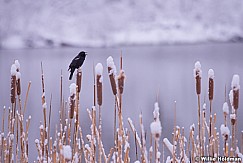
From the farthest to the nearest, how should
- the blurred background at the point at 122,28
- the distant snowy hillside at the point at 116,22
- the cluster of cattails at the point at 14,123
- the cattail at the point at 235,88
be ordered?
the distant snowy hillside at the point at 116,22 < the blurred background at the point at 122,28 < the cluster of cattails at the point at 14,123 < the cattail at the point at 235,88

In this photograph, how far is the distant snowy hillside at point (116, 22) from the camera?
20469 millimetres

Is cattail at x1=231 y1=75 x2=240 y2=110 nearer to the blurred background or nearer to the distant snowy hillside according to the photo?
the blurred background

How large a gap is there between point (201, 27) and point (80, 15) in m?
7.19

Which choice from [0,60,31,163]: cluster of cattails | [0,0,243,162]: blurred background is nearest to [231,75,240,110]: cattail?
[0,60,31,163]: cluster of cattails

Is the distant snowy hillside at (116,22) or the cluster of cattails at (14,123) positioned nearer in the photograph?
the cluster of cattails at (14,123)

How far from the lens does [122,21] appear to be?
84.9ft

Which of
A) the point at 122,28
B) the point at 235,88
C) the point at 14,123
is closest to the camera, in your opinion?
the point at 235,88

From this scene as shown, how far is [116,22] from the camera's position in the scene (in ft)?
83.5

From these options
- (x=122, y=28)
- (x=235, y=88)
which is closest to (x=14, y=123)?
(x=235, y=88)

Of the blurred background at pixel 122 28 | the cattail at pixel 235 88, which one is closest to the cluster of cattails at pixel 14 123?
the cattail at pixel 235 88

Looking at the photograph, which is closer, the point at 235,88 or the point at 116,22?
the point at 235,88

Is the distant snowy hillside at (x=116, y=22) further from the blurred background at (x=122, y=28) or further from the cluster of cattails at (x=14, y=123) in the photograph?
the cluster of cattails at (x=14, y=123)

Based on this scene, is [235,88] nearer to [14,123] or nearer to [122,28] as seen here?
[14,123]

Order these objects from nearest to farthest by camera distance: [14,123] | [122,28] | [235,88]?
1. [235,88]
2. [14,123]
3. [122,28]
